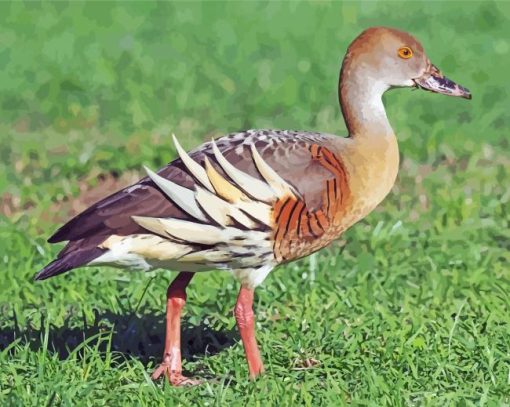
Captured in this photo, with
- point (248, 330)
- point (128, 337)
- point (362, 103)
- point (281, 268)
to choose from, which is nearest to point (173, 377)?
point (248, 330)

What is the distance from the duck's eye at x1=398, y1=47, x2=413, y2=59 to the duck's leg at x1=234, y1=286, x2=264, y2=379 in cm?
116

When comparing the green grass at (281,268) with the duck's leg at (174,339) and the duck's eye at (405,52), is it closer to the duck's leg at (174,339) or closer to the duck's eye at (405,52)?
the duck's leg at (174,339)

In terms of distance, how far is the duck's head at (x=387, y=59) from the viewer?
5.78 meters

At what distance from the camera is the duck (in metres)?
5.32

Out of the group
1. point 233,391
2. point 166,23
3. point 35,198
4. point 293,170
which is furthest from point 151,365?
point 166,23

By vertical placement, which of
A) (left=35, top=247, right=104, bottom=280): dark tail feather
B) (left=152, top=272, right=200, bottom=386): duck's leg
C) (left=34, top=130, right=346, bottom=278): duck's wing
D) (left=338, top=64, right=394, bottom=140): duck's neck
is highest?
(left=338, top=64, right=394, bottom=140): duck's neck

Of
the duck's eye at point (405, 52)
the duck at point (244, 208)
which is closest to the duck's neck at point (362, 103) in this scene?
the duck at point (244, 208)

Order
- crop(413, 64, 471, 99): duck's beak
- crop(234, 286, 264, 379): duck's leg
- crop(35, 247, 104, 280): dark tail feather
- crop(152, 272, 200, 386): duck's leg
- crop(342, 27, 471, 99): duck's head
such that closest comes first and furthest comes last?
crop(35, 247, 104, 280): dark tail feather
crop(234, 286, 264, 379): duck's leg
crop(152, 272, 200, 386): duck's leg
crop(342, 27, 471, 99): duck's head
crop(413, 64, 471, 99): duck's beak

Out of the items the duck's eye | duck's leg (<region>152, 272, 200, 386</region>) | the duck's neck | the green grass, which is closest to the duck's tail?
the green grass

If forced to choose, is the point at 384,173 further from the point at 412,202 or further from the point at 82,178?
the point at 82,178

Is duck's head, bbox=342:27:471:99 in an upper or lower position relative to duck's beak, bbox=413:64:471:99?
upper

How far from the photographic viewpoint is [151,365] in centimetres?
589

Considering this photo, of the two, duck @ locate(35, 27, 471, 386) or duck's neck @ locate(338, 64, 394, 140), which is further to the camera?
duck's neck @ locate(338, 64, 394, 140)

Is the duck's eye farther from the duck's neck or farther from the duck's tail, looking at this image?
the duck's tail
